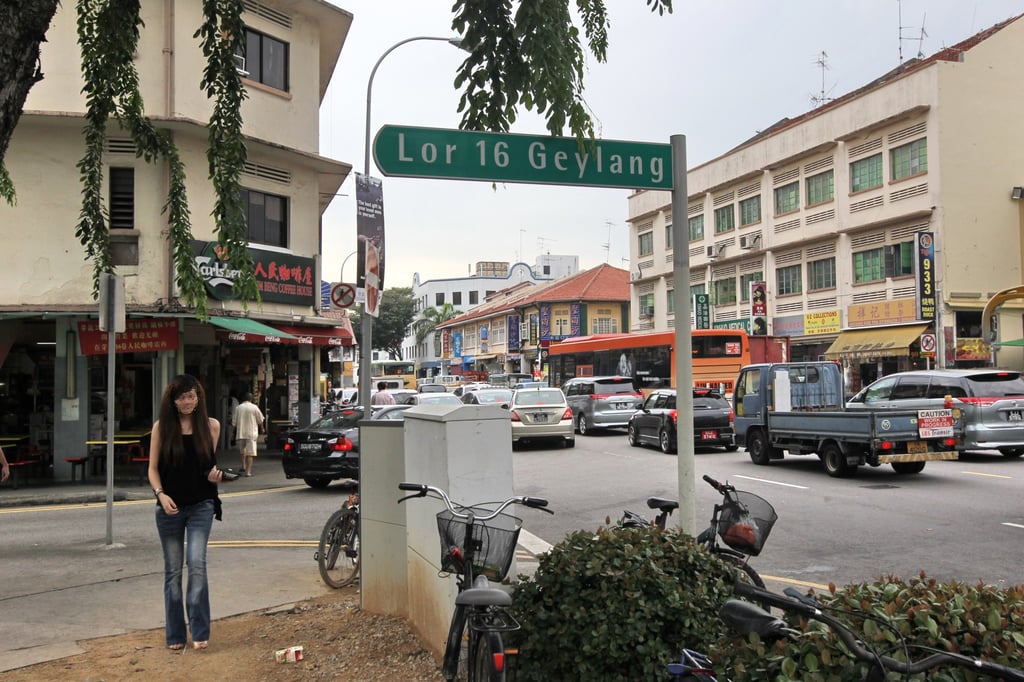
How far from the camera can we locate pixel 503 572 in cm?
382

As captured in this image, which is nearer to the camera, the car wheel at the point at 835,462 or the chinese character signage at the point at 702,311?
the car wheel at the point at 835,462

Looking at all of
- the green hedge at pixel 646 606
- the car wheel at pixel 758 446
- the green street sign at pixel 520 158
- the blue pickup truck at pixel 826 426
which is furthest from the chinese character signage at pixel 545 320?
the green hedge at pixel 646 606

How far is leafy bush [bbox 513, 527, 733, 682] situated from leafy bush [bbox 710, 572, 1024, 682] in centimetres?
89

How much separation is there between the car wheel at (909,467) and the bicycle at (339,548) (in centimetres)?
1105

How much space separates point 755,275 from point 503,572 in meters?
40.4

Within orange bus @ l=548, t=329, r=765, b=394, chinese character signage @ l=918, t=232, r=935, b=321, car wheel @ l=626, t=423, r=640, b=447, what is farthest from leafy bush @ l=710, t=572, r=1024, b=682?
chinese character signage @ l=918, t=232, r=935, b=321

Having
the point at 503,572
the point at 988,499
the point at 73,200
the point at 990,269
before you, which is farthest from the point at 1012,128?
the point at 503,572

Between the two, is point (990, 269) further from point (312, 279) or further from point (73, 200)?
point (73, 200)

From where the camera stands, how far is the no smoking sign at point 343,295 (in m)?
16.5

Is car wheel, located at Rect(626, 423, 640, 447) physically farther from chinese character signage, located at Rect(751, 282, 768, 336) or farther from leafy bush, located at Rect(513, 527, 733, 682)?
chinese character signage, located at Rect(751, 282, 768, 336)

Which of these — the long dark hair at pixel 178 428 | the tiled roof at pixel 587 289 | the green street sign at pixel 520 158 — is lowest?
the long dark hair at pixel 178 428

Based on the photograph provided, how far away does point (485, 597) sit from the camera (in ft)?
11.5

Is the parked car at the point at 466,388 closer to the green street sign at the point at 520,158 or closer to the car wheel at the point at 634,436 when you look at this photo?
the car wheel at the point at 634,436

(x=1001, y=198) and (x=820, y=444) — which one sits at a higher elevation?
(x=1001, y=198)
